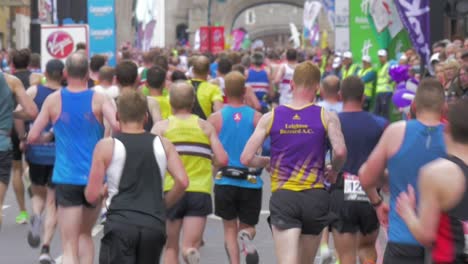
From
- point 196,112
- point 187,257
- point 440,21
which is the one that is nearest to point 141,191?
point 187,257

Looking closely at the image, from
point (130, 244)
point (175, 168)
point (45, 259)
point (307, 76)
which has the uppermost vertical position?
point (307, 76)

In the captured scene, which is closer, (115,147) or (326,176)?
(115,147)

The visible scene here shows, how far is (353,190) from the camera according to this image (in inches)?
372

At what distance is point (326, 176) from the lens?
28.5 feet

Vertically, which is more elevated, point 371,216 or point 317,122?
point 317,122

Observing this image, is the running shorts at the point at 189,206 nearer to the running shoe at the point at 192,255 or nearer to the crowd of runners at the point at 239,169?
the crowd of runners at the point at 239,169

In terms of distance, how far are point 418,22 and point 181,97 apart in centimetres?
Answer: 1024

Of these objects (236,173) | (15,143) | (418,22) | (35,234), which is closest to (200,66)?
(15,143)

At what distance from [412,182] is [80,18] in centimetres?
2188

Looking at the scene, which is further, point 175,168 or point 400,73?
point 400,73

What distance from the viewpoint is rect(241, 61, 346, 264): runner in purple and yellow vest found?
8.34 m

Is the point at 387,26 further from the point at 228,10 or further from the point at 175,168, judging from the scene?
the point at 228,10

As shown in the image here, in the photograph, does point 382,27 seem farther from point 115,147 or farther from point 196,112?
point 115,147

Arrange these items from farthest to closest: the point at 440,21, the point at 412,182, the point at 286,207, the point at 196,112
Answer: the point at 440,21
the point at 196,112
the point at 286,207
the point at 412,182
